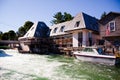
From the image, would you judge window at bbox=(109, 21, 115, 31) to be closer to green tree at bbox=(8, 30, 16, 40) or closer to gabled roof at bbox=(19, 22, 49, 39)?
gabled roof at bbox=(19, 22, 49, 39)

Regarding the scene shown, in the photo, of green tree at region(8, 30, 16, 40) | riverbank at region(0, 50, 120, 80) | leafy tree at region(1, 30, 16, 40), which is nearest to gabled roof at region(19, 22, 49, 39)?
riverbank at region(0, 50, 120, 80)

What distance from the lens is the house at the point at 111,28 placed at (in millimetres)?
19644

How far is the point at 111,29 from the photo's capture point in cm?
2030

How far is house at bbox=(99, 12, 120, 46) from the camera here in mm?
19644

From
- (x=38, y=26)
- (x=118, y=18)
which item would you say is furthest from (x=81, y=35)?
(x=38, y=26)

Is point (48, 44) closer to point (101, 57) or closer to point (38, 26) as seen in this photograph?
point (38, 26)

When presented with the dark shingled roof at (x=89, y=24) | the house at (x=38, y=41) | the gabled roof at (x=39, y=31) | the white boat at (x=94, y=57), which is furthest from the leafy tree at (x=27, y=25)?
the white boat at (x=94, y=57)

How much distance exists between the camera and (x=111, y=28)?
20.4 metres

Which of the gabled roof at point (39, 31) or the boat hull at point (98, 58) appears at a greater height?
the gabled roof at point (39, 31)

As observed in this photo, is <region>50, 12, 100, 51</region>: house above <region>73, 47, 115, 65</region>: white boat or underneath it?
above

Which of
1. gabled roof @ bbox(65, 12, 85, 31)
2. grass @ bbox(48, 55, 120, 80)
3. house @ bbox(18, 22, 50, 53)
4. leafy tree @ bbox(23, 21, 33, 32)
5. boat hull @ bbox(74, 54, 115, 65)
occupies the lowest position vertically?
grass @ bbox(48, 55, 120, 80)

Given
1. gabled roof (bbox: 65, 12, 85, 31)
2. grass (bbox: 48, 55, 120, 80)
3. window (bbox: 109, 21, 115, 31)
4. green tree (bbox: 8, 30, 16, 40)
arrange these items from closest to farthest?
grass (bbox: 48, 55, 120, 80) → window (bbox: 109, 21, 115, 31) → gabled roof (bbox: 65, 12, 85, 31) → green tree (bbox: 8, 30, 16, 40)

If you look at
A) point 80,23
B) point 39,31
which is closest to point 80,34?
point 80,23

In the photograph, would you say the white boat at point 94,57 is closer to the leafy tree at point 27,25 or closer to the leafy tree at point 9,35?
the leafy tree at point 27,25
